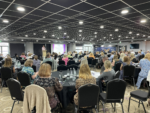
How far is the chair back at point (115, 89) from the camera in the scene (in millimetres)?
2354

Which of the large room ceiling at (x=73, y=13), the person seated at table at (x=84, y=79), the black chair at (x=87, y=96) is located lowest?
the black chair at (x=87, y=96)

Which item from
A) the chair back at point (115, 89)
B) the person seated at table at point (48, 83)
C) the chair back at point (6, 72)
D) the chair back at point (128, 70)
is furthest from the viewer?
the chair back at point (128, 70)

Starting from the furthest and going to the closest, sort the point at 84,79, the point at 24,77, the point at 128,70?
the point at 128,70, the point at 24,77, the point at 84,79

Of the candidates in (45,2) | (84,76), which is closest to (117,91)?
(84,76)

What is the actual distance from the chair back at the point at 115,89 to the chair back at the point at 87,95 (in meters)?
0.36

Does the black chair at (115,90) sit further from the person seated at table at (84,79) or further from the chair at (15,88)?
the chair at (15,88)

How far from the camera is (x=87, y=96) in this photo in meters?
2.18

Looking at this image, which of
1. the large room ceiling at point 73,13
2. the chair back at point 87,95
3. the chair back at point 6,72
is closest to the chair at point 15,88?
the chair back at point 87,95

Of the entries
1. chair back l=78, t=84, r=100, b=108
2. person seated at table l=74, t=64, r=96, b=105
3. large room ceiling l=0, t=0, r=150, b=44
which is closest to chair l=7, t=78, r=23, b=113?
person seated at table l=74, t=64, r=96, b=105

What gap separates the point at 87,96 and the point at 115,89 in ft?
2.19

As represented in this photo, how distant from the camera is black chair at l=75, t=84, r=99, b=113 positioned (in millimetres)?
2100

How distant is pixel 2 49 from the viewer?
60.8 feet

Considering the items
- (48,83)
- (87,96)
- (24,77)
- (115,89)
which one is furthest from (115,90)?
(24,77)

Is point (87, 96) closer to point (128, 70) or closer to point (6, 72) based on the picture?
point (128, 70)
